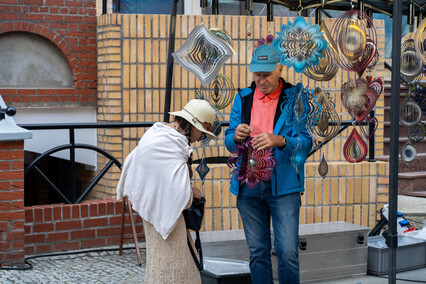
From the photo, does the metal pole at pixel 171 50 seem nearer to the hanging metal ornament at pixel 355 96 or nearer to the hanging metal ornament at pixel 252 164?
the hanging metal ornament at pixel 252 164

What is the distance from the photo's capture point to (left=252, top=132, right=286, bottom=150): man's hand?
359 cm

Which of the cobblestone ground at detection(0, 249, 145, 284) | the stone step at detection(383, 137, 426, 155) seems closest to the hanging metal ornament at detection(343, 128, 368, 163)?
the cobblestone ground at detection(0, 249, 145, 284)

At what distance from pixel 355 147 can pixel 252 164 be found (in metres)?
0.73

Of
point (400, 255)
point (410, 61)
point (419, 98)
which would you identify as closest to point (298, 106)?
point (410, 61)

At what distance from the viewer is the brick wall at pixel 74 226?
219 inches

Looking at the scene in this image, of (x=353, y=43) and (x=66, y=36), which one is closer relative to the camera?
(x=353, y=43)

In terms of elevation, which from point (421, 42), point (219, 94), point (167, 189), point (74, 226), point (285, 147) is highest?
point (421, 42)

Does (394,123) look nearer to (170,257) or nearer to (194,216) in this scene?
(194,216)

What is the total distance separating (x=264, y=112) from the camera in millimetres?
3824

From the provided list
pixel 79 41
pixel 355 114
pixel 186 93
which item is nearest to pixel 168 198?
pixel 355 114

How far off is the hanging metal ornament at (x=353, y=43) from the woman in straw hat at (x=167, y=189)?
88 centimetres

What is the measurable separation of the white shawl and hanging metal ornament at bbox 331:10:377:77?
111cm

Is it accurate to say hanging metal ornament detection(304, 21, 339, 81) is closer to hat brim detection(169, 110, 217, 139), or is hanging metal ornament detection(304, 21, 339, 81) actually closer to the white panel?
hat brim detection(169, 110, 217, 139)

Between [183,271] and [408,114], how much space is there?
2.36 m
